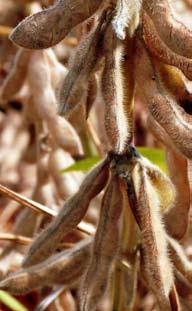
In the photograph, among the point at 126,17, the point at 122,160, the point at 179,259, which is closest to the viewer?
the point at 126,17

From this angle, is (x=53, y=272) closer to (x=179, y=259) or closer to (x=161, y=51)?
(x=179, y=259)

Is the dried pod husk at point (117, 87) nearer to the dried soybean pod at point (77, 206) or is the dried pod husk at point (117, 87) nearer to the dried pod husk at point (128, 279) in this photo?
the dried soybean pod at point (77, 206)

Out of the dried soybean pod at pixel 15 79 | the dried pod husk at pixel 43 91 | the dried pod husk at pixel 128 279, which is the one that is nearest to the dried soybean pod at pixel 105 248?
the dried pod husk at pixel 128 279

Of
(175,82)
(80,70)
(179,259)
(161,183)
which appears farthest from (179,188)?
(80,70)

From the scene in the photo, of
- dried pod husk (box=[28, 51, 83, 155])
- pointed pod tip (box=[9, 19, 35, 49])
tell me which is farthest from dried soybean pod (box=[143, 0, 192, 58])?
dried pod husk (box=[28, 51, 83, 155])

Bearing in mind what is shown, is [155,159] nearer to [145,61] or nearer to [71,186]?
[71,186]

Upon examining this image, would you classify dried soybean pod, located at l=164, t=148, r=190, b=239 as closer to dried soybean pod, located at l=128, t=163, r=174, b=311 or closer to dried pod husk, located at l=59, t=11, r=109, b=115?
dried soybean pod, located at l=128, t=163, r=174, b=311
